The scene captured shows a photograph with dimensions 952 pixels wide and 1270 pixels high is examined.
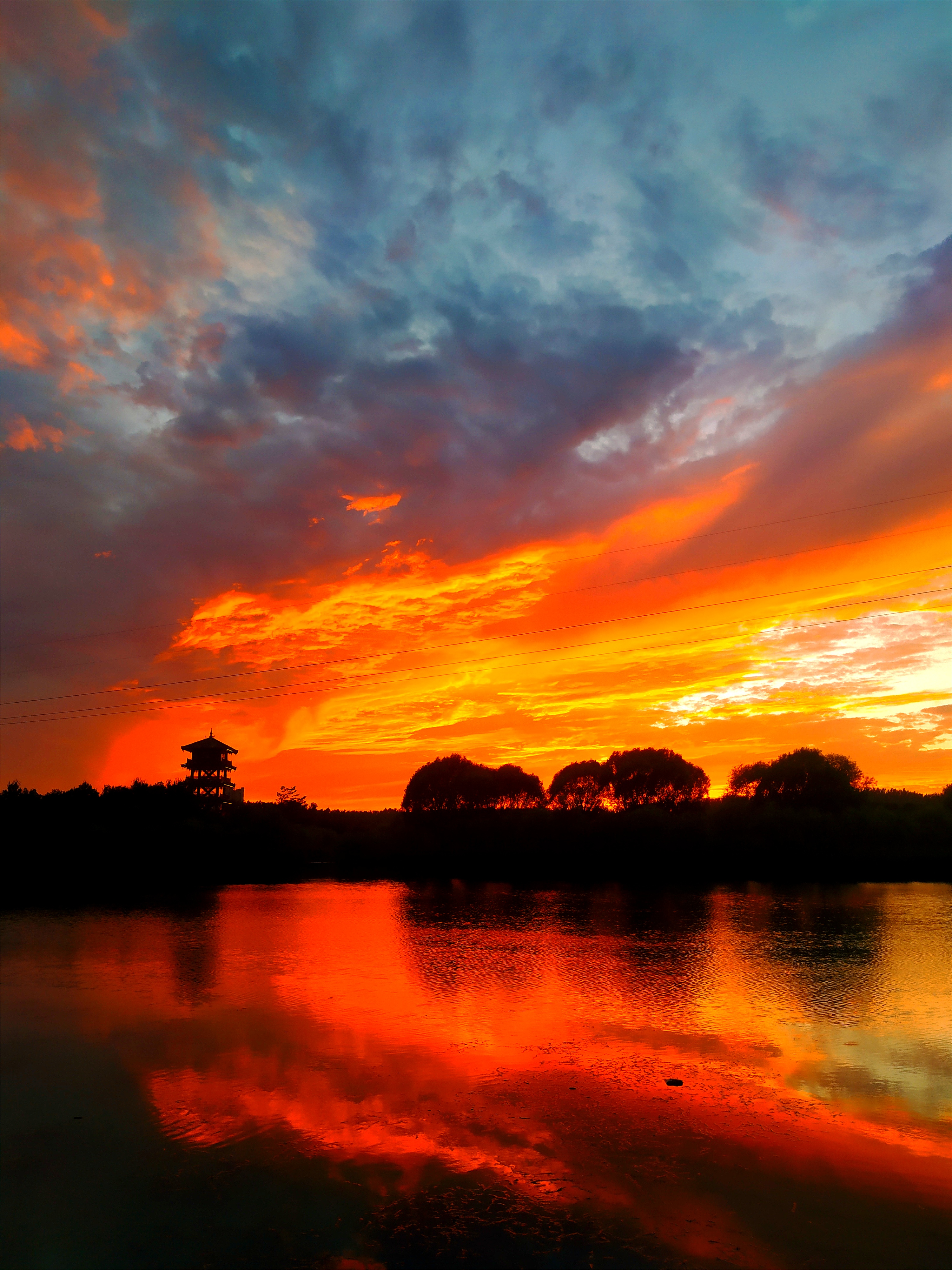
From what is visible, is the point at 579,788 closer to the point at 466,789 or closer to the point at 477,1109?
the point at 466,789

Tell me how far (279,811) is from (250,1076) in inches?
2629

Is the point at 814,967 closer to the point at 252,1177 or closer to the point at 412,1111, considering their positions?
the point at 412,1111

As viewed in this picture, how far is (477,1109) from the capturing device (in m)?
9.82

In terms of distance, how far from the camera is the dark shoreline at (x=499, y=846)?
169 ft

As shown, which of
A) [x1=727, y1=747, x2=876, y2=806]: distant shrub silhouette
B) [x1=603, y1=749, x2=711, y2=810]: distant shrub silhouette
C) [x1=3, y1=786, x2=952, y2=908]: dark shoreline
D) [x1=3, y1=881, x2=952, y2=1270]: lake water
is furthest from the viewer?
[x1=603, y1=749, x2=711, y2=810]: distant shrub silhouette

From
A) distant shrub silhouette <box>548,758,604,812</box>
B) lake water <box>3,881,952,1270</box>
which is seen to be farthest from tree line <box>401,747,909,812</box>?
lake water <box>3,881,952,1270</box>

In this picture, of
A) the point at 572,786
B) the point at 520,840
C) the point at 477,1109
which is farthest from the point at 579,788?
the point at 477,1109

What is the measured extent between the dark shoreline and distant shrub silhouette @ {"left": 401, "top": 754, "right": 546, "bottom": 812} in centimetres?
862

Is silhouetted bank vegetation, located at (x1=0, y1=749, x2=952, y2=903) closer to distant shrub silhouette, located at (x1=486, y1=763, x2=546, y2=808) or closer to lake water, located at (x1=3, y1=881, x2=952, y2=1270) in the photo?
distant shrub silhouette, located at (x1=486, y1=763, x2=546, y2=808)

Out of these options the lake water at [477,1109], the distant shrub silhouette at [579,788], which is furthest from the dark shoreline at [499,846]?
the lake water at [477,1109]

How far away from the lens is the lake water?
6.77 meters

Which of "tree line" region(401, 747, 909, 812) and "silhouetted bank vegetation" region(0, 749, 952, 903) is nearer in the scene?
"silhouetted bank vegetation" region(0, 749, 952, 903)

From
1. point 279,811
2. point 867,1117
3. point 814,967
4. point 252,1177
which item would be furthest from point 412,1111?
point 279,811

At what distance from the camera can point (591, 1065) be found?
11.6 meters
